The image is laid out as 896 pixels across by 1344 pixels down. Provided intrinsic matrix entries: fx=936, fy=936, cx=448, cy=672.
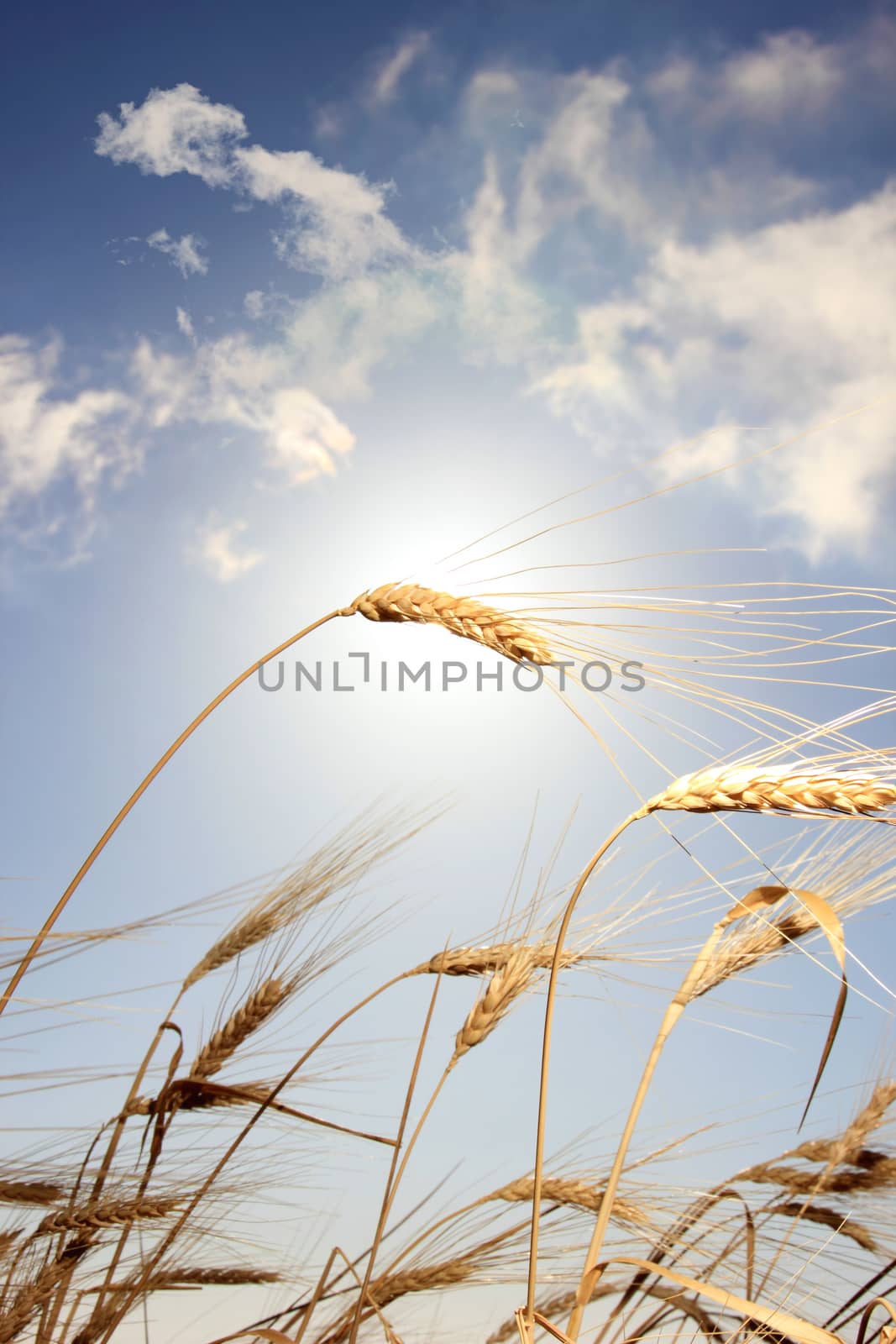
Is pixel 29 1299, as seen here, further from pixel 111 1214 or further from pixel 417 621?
pixel 417 621

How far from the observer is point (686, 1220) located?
182 cm

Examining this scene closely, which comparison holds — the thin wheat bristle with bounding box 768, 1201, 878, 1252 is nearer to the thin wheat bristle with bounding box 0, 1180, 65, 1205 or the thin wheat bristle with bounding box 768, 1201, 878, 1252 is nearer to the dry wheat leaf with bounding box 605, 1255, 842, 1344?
the dry wheat leaf with bounding box 605, 1255, 842, 1344

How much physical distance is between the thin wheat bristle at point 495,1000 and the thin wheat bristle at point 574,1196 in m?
0.30

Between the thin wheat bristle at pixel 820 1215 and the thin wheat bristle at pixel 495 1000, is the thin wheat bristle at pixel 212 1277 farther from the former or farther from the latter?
the thin wheat bristle at pixel 820 1215

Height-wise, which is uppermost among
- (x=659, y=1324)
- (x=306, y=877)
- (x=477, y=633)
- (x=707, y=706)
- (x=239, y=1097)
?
(x=477, y=633)

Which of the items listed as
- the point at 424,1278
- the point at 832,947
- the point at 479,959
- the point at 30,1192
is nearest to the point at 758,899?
the point at 832,947

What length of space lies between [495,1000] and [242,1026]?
2.03ft

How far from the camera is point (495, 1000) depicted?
1822 mm

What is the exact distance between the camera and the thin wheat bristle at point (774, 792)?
118cm

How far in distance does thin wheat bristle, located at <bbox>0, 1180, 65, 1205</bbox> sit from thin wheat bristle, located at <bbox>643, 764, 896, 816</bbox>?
1085mm

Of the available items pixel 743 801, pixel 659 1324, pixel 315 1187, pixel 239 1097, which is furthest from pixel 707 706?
pixel 659 1324

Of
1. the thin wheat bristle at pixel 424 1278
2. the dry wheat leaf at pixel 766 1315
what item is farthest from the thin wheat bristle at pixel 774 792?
the thin wheat bristle at pixel 424 1278

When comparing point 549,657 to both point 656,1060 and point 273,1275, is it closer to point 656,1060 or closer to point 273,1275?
point 656,1060

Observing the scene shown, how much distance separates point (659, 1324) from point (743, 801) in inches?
59.0
